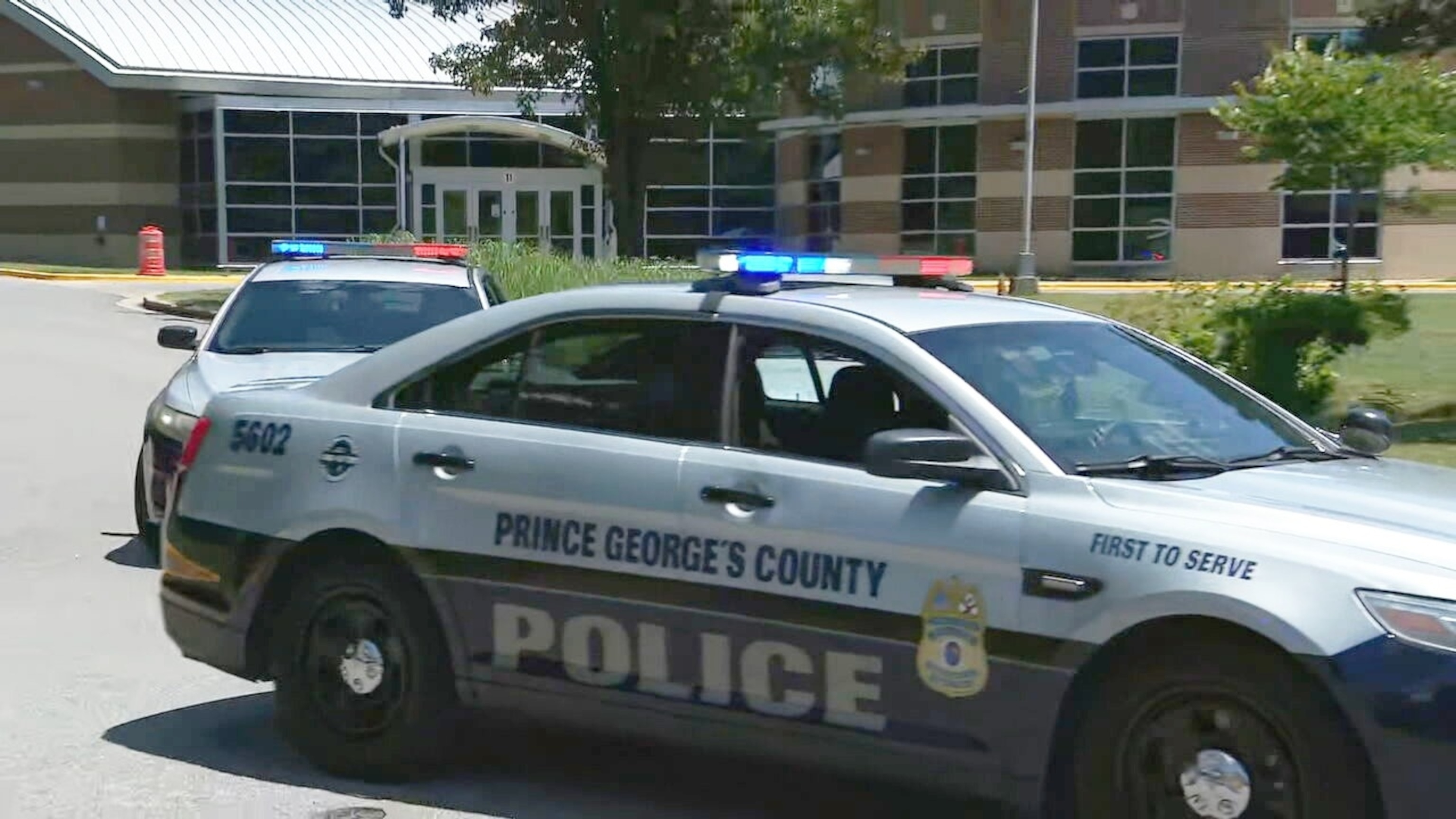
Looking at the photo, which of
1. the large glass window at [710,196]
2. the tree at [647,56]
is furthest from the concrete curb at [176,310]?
the large glass window at [710,196]

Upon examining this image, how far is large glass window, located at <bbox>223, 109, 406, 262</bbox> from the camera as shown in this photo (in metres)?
47.3

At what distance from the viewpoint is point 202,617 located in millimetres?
6250

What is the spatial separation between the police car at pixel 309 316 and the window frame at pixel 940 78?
35.6 meters

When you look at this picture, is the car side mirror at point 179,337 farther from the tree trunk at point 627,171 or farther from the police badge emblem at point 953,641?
the tree trunk at point 627,171

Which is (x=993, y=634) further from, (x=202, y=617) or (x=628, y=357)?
(x=202, y=617)

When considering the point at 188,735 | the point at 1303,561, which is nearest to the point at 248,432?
the point at 188,735

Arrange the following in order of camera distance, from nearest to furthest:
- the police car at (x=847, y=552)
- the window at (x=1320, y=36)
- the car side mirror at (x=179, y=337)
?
the police car at (x=847, y=552)
the car side mirror at (x=179, y=337)
the window at (x=1320, y=36)

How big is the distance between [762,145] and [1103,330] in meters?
45.9

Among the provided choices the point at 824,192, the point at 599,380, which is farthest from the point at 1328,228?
the point at 599,380

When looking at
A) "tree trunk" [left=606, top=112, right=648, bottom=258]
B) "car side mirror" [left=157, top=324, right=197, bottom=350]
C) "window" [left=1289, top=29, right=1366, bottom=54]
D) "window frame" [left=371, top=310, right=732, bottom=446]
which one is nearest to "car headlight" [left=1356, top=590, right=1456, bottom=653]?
"window frame" [left=371, top=310, right=732, bottom=446]

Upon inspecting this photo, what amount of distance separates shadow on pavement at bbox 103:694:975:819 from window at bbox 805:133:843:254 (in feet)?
140

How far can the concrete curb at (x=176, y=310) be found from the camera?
29156 mm

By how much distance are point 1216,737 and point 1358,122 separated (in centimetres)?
1450

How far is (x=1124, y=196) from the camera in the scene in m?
45.1
